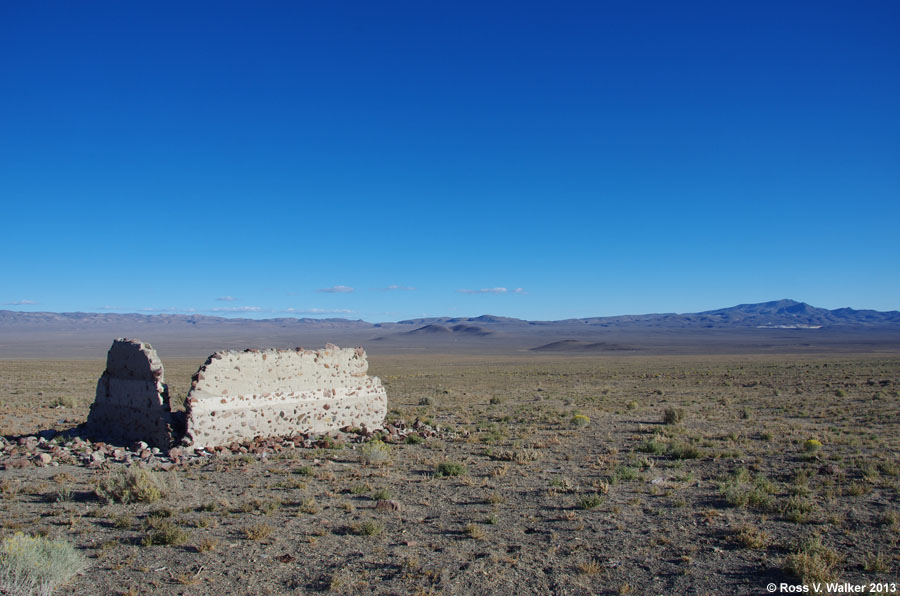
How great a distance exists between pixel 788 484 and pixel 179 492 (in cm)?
1077

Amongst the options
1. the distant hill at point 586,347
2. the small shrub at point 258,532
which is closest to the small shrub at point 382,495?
the small shrub at point 258,532

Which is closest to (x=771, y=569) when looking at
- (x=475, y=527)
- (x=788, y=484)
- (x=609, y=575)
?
(x=609, y=575)

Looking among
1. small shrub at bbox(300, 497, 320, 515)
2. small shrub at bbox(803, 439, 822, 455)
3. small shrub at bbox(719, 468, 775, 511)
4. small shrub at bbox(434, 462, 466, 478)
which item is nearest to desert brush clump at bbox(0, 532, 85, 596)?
small shrub at bbox(300, 497, 320, 515)

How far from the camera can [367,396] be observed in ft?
55.0

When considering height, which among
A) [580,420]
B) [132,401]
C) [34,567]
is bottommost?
[580,420]

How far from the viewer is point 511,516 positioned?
8.80 metres

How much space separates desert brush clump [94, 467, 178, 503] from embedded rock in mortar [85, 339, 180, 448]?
3.63 metres

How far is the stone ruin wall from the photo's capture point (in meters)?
13.3

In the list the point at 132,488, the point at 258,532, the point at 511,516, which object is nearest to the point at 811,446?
the point at 511,516

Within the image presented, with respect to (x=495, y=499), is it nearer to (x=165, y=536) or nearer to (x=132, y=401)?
(x=165, y=536)

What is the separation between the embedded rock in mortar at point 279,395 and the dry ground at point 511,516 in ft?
4.27

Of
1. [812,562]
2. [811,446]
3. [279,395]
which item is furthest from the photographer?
[279,395]

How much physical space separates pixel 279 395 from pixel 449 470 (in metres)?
5.45

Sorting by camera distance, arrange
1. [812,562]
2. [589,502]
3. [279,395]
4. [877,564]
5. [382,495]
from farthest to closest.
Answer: [279,395] < [382,495] < [589,502] < [877,564] < [812,562]
